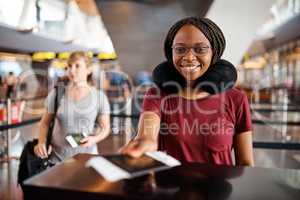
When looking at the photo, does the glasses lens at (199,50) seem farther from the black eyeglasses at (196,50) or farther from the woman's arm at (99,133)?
the woman's arm at (99,133)

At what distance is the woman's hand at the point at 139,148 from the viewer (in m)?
0.87

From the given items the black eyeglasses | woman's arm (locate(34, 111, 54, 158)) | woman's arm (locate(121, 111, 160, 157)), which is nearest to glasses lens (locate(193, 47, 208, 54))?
the black eyeglasses

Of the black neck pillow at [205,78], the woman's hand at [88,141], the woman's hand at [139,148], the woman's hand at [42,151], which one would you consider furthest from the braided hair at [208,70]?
the woman's hand at [42,151]

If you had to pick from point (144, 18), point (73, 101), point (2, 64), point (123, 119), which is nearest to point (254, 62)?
point (2, 64)

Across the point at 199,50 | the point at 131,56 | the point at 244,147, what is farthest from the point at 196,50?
the point at 131,56

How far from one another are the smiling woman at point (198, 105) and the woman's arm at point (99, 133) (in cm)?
88

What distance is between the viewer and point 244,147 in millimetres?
1172

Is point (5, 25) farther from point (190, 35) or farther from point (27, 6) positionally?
point (190, 35)

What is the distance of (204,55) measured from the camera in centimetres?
111

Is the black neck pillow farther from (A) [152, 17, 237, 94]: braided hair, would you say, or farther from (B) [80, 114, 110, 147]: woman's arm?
(B) [80, 114, 110, 147]: woman's arm

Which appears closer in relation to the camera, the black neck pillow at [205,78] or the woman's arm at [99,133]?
the black neck pillow at [205,78]

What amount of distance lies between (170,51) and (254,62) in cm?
2333

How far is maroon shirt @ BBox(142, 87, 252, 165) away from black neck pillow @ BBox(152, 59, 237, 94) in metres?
0.03

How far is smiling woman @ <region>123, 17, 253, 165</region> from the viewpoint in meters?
1.10
